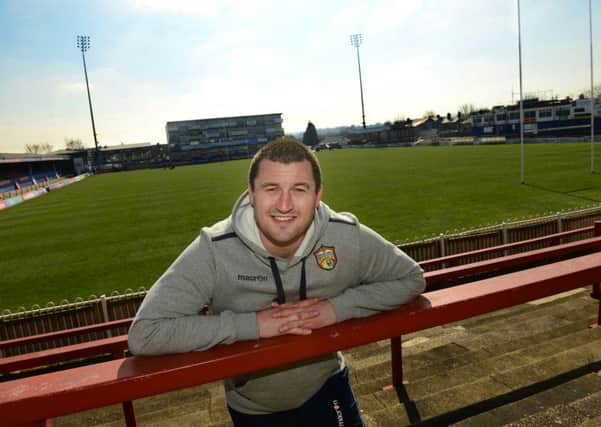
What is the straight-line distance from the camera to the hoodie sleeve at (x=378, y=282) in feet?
5.58

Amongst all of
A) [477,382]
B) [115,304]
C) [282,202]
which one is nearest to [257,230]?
[282,202]

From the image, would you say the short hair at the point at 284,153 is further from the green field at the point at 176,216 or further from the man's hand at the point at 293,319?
the green field at the point at 176,216

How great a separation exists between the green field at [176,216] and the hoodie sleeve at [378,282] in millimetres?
11481

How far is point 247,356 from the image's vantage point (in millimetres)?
1326

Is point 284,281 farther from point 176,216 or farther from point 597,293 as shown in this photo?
point 176,216

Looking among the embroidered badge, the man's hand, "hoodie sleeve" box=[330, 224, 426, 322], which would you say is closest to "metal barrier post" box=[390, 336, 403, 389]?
"hoodie sleeve" box=[330, 224, 426, 322]

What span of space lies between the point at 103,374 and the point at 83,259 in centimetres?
1658

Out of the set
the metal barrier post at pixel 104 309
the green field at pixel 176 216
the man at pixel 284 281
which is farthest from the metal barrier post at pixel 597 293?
the green field at pixel 176 216

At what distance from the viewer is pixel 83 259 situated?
1605 cm

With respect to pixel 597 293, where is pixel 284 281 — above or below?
above

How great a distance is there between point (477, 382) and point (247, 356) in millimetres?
2984

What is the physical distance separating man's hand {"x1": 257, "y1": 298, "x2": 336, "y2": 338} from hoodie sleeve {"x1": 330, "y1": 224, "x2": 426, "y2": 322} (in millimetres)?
71

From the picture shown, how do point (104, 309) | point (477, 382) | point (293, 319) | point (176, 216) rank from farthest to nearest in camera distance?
point (176, 216), point (104, 309), point (477, 382), point (293, 319)

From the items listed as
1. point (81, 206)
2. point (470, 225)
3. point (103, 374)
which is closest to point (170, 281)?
point (103, 374)
